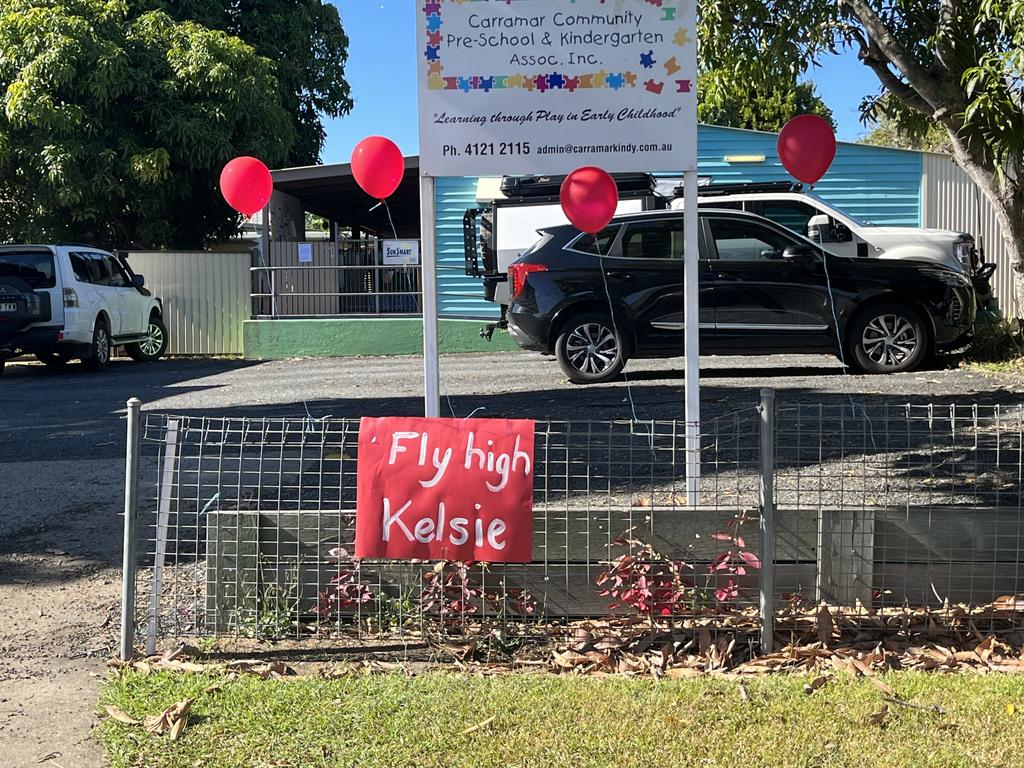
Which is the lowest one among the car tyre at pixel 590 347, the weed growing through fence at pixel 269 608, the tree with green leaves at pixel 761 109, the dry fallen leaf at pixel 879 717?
the dry fallen leaf at pixel 879 717

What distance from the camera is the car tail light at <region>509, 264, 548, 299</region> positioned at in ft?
38.0

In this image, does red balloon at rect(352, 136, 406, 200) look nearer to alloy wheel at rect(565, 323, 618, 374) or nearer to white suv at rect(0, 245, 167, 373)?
alloy wheel at rect(565, 323, 618, 374)

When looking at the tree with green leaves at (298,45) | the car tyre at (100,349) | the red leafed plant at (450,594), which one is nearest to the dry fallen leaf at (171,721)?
the red leafed plant at (450,594)

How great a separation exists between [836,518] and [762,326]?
698 centimetres

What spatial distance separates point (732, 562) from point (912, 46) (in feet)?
25.8

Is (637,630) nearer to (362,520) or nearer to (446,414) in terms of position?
(362,520)

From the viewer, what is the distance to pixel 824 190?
63.4ft

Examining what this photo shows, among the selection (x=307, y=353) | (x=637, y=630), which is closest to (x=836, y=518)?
(x=637, y=630)

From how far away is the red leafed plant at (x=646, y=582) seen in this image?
15.7ft

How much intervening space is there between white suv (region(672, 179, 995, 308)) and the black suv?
646 millimetres

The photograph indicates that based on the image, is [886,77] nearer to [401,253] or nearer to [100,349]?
[401,253]

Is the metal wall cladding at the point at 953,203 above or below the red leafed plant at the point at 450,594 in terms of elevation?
above

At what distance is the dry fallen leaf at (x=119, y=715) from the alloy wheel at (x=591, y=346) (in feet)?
25.6

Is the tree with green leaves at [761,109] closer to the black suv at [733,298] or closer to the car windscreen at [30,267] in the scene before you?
the black suv at [733,298]
